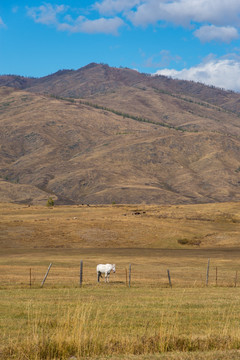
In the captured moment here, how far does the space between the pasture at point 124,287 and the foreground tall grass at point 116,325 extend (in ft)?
0.11

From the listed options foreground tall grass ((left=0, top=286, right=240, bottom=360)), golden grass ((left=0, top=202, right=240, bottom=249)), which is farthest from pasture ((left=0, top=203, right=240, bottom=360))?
golden grass ((left=0, top=202, right=240, bottom=249))

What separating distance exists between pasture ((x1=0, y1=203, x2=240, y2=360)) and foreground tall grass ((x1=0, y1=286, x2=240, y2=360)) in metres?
0.03

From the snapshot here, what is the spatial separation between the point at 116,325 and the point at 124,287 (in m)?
15.9

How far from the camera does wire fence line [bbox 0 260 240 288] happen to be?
34.4m

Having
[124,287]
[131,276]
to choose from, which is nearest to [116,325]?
[124,287]

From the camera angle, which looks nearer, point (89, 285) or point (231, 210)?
point (89, 285)

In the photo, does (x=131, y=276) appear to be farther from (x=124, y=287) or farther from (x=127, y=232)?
(x=127, y=232)

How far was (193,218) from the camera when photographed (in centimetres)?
10344

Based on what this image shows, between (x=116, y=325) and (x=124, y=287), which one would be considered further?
(x=124, y=287)

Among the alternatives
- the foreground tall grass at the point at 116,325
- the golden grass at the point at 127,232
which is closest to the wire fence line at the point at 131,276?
the foreground tall grass at the point at 116,325

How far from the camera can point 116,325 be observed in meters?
16.3

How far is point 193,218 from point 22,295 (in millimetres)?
80626

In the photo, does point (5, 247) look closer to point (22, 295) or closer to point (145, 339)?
point (22, 295)

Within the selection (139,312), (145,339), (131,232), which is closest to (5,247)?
(131,232)
